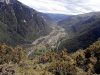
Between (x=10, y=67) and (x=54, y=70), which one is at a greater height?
(x=10, y=67)

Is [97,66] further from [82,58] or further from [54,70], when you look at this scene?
[54,70]

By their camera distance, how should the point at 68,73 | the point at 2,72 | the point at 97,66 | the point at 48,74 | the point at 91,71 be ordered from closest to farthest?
the point at 2,72, the point at 48,74, the point at 68,73, the point at 91,71, the point at 97,66

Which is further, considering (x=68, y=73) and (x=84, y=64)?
(x=84, y=64)

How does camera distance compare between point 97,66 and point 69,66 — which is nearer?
point 69,66

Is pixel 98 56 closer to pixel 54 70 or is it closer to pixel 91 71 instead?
pixel 91 71

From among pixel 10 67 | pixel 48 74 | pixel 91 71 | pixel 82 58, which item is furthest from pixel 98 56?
pixel 10 67

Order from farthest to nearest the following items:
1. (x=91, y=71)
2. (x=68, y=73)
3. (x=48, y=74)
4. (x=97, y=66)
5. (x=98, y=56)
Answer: (x=98, y=56), (x=97, y=66), (x=91, y=71), (x=68, y=73), (x=48, y=74)

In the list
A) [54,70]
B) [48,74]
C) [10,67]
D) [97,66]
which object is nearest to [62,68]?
[54,70]

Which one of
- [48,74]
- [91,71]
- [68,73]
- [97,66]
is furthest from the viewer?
[97,66]

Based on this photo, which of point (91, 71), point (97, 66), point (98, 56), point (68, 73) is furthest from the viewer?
point (98, 56)
